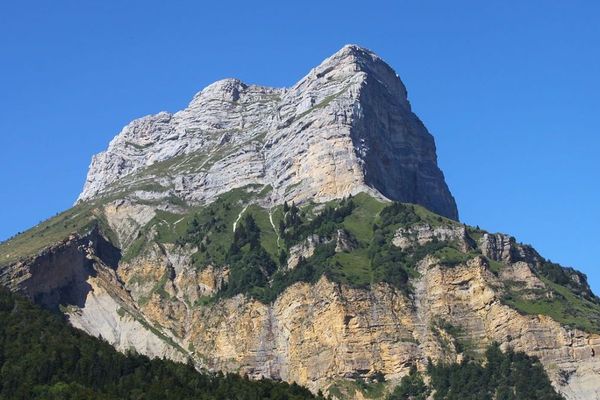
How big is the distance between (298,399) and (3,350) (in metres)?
43.2

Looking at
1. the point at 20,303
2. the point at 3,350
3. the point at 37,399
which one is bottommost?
the point at 37,399

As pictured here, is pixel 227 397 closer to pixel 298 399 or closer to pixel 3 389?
pixel 298 399

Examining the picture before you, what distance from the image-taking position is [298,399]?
163125 millimetres

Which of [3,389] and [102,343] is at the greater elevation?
[102,343]

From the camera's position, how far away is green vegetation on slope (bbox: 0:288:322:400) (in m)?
154

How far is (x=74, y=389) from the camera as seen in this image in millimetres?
151375

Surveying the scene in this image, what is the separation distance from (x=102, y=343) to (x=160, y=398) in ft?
91.7

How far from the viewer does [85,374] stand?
529 feet

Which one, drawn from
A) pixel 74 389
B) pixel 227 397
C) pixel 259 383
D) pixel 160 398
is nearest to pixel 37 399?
pixel 74 389

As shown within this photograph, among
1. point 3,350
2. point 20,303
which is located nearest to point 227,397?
point 3,350

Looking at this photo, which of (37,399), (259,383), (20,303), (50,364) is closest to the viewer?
(37,399)

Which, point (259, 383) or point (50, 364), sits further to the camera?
point (259, 383)

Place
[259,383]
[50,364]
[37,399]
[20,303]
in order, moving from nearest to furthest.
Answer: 1. [37,399]
2. [50,364]
3. [259,383]
4. [20,303]

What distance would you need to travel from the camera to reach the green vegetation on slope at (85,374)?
153750mm
